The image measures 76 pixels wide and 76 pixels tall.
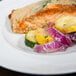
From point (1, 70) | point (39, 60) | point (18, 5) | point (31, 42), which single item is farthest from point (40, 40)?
point (18, 5)

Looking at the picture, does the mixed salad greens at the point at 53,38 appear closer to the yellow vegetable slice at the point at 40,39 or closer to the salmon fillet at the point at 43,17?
the yellow vegetable slice at the point at 40,39

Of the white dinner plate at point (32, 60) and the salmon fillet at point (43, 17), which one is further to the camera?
the salmon fillet at point (43, 17)

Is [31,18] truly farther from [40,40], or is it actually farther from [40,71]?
[40,71]

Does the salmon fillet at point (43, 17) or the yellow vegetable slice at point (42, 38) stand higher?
the yellow vegetable slice at point (42, 38)

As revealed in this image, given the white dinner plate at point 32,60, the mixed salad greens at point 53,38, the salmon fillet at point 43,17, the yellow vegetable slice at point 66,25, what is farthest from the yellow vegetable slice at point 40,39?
the salmon fillet at point 43,17

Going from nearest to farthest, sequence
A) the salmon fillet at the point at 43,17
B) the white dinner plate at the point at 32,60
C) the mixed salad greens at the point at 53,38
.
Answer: the white dinner plate at the point at 32,60 → the mixed salad greens at the point at 53,38 → the salmon fillet at the point at 43,17

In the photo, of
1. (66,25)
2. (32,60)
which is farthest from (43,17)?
(32,60)
